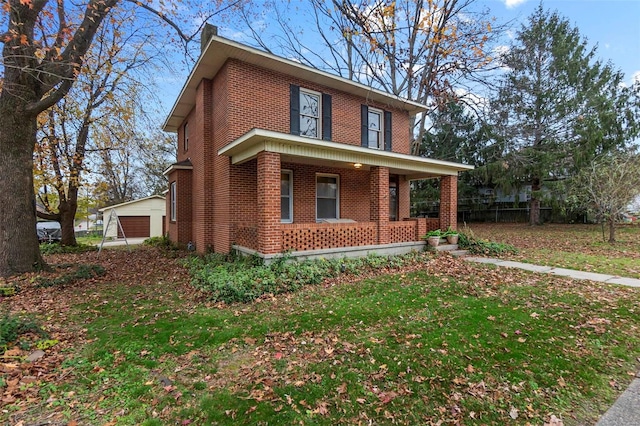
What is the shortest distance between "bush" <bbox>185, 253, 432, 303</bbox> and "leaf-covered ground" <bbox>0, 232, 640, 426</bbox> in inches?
14.1

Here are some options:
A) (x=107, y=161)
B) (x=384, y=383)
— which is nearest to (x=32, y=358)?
(x=384, y=383)

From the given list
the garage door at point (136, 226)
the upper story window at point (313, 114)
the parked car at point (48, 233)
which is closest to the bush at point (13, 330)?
the upper story window at point (313, 114)

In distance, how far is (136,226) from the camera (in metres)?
25.1

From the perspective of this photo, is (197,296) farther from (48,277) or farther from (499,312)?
(499,312)

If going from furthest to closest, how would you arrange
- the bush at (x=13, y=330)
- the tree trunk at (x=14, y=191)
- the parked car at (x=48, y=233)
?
the parked car at (x=48, y=233) < the tree trunk at (x=14, y=191) < the bush at (x=13, y=330)

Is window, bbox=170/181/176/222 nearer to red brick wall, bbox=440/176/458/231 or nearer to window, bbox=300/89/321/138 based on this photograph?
window, bbox=300/89/321/138

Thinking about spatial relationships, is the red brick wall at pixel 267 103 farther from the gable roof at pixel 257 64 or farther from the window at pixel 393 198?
the window at pixel 393 198

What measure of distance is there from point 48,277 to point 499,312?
30.9 ft

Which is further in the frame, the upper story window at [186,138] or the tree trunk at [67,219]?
the tree trunk at [67,219]

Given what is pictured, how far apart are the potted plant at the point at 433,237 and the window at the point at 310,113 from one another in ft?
17.0

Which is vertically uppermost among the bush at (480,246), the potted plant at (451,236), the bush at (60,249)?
the potted plant at (451,236)

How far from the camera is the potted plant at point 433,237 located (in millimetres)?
10086

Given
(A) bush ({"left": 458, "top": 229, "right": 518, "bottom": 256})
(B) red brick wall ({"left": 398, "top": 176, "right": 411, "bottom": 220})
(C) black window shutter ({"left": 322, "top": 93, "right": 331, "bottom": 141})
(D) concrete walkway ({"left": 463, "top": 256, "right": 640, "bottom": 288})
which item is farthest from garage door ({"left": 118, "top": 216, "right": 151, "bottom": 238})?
(D) concrete walkway ({"left": 463, "top": 256, "right": 640, "bottom": 288})

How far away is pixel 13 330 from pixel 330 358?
4196mm
